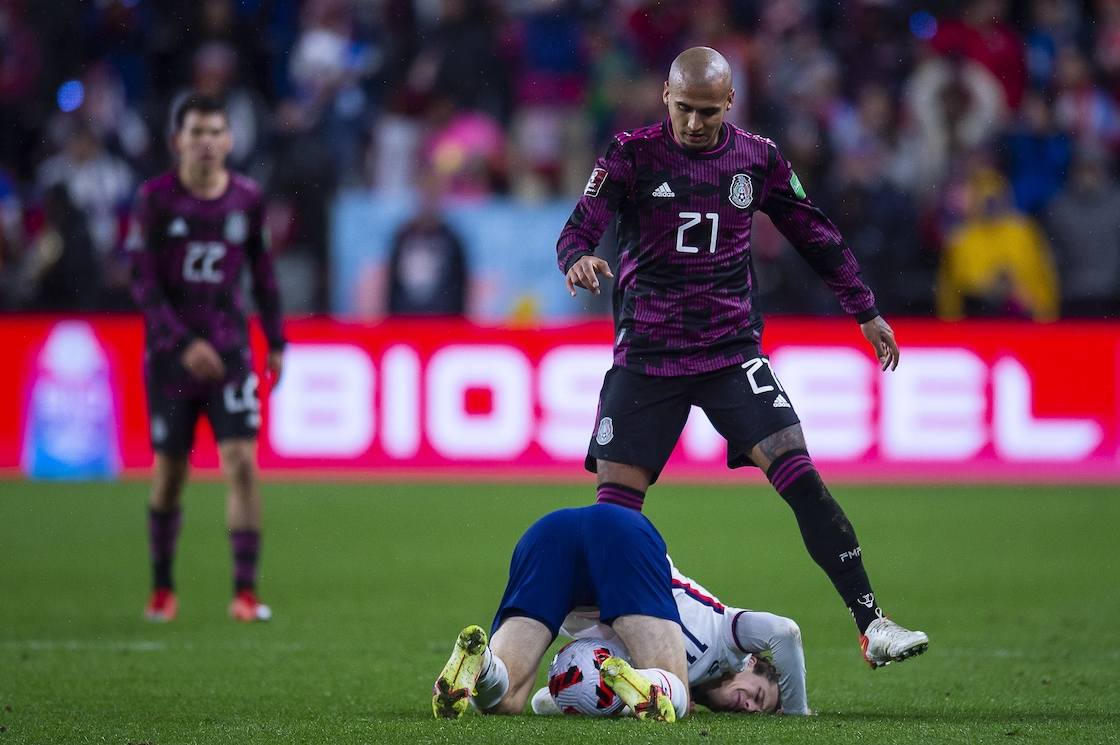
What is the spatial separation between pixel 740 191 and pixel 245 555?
3333 millimetres

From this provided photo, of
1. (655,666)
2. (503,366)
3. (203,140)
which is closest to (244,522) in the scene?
Result: (203,140)

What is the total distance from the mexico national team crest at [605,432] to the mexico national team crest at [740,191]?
0.88 m

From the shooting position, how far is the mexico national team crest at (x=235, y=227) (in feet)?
24.9

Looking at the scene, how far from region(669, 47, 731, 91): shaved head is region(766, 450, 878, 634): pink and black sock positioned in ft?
4.12

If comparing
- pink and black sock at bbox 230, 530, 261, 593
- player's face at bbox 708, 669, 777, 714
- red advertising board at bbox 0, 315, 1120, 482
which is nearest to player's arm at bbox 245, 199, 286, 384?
pink and black sock at bbox 230, 530, 261, 593

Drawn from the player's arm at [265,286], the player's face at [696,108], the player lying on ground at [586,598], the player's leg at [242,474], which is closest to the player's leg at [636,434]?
the player lying on ground at [586,598]

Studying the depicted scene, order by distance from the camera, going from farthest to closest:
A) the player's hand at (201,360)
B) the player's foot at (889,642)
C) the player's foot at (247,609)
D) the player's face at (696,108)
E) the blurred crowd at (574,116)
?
the blurred crowd at (574,116) < the player's foot at (247,609) < the player's hand at (201,360) < the player's face at (696,108) < the player's foot at (889,642)

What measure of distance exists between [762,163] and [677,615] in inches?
64.9

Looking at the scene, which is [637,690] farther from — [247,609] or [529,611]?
[247,609]

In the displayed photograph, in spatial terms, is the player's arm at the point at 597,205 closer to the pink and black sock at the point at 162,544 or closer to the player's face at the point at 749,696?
the player's face at the point at 749,696

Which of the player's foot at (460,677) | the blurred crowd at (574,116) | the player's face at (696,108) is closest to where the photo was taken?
the player's foot at (460,677)

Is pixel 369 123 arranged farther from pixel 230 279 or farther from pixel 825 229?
pixel 825 229

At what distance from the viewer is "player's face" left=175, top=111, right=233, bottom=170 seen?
292 inches

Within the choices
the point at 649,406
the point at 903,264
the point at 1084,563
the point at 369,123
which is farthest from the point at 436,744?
the point at 369,123
